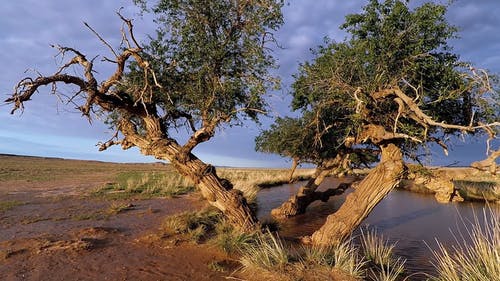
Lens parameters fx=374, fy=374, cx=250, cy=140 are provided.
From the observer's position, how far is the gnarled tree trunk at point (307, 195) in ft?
58.2

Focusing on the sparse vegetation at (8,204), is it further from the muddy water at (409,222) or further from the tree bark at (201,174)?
the muddy water at (409,222)

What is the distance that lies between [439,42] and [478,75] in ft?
5.56

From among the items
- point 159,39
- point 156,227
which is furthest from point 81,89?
point 156,227

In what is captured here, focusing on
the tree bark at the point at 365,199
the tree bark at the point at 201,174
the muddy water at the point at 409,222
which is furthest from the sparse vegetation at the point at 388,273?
the tree bark at the point at 201,174

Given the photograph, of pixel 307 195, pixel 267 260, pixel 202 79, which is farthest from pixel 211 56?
pixel 307 195

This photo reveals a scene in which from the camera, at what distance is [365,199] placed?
1103 centimetres

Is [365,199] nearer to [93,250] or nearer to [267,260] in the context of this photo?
[267,260]

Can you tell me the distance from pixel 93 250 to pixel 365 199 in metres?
7.59

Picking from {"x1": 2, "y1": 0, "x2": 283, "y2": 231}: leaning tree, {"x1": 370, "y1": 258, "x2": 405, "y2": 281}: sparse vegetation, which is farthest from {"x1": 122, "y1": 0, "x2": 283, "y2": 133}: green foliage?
{"x1": 370, "y1": 258, "x2": 405, "y2": 281}: sparse vegetation

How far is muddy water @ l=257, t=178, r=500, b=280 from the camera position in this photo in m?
12.0

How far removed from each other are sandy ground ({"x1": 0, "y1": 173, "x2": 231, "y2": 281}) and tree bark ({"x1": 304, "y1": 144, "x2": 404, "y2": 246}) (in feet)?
11.6

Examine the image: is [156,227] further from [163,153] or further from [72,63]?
[72,63]

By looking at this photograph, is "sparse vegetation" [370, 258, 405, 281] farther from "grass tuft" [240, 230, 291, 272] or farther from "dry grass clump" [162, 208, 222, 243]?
"dry grass clump" [162, 208, 222, 243]

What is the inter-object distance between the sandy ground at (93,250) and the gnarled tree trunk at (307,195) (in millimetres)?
5772
